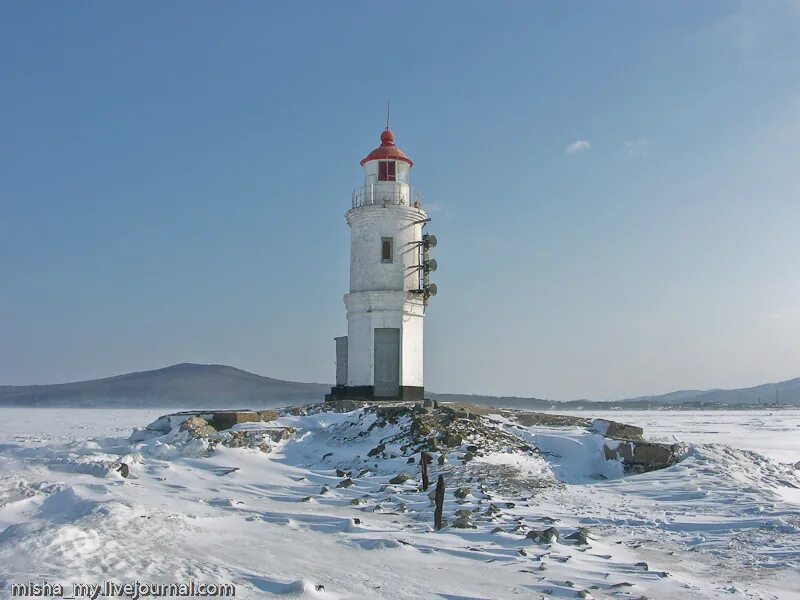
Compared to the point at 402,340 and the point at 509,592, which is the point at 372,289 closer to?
the point at 402,340

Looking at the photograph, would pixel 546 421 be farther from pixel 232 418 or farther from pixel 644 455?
pixel 232 418

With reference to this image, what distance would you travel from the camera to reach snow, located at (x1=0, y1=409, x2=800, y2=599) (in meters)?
7.15

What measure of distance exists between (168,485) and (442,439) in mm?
5911

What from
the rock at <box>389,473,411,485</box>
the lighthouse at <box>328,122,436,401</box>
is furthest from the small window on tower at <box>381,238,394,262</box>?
the rock at <box>389,473,411,485</box>

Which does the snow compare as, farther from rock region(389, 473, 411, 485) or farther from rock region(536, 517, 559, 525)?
rock region(389, 473, 411, 485)

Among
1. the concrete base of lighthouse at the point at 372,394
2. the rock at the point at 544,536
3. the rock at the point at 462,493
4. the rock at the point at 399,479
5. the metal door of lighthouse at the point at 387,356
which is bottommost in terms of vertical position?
the rock at the point at 544,536

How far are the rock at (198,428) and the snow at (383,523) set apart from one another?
0.30m

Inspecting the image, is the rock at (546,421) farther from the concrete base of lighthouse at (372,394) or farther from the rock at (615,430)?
the concrete base of lighthouse at (372,394)

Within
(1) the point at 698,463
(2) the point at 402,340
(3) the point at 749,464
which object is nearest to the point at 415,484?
(1) the point at 698,463

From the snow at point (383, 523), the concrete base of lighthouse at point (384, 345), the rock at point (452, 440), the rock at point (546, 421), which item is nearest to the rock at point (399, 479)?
the snow at point (383, 523)

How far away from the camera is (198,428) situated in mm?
17094

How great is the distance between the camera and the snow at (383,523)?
7.15 metres

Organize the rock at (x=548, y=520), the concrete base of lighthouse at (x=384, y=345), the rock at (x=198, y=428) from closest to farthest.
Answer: the rock at (x=548, y=520) < the rock at (x=198, y=428) < the concrete base of lighthouse at (x=384, y=345)

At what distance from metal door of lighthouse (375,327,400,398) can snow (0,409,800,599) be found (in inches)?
273
